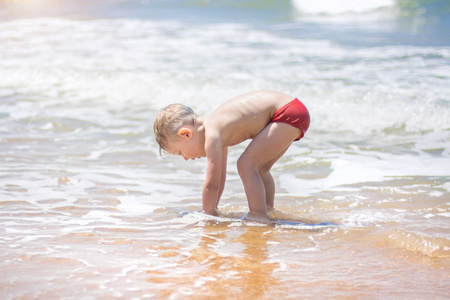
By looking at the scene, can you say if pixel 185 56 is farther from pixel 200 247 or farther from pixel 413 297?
pixel 413 297

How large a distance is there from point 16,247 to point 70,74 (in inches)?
321

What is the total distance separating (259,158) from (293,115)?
363mm

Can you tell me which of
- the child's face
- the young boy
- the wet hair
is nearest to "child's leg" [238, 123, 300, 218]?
the young boy

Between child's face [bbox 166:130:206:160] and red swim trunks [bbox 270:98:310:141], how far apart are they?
1.74 feet

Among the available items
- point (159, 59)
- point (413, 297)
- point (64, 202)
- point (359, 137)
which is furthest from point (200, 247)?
point (159, 59)

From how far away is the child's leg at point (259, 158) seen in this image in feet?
11.6

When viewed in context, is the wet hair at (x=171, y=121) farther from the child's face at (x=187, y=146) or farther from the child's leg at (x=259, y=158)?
the child's leg at (x=259, y=158)

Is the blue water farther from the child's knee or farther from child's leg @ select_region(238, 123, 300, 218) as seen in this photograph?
the child's knee

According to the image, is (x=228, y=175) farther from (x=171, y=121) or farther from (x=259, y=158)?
(x=171, y=121)

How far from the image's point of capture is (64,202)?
160 inches

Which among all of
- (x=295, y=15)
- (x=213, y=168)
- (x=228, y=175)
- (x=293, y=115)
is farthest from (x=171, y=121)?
(x=295, y=15)

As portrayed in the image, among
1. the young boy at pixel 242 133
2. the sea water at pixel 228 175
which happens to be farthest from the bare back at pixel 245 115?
the sea water at pixel 228 175

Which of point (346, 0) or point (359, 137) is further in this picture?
point (346, 0)

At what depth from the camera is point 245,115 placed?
3.60 meters
